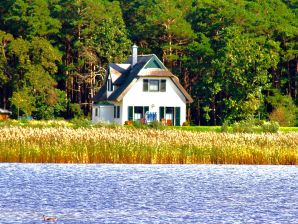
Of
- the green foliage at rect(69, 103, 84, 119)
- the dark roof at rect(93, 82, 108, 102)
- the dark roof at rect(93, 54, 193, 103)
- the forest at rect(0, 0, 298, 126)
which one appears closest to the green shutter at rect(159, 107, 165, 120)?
the dark roof at rect(93, 54, 193, 103)

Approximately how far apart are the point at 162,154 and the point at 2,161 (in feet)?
21.6

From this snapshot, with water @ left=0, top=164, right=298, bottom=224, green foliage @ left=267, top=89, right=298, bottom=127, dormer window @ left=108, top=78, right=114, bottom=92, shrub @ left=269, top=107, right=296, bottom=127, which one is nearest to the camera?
water @ left=0, top=164, right=298, bottom=224

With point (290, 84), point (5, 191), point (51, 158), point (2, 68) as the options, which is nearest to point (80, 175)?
point (51, 158)

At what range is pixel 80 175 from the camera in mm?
36750

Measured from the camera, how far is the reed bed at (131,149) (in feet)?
129

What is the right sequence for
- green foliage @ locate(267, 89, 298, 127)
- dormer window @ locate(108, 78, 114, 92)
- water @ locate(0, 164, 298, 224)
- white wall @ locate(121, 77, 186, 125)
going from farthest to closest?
dormer window @ locate(108, 78, 114, 92) < green foliage @ locate(267, 89, 298, 127) < white wall @ locate(121, 77, 186, 125) < water @ locate(0, 164, 298, 224)

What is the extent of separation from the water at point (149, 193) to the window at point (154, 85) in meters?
33.9

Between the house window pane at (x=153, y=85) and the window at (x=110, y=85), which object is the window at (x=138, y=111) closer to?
the house window pane at (x=153, y=85)

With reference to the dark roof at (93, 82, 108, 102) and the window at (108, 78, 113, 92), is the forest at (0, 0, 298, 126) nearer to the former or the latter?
the dark roof at (93, 82, 108, 102)

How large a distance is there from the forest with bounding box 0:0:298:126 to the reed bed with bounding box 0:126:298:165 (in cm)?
3643

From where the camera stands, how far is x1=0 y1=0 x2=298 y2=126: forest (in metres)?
81.1

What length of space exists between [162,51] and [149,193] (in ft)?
211

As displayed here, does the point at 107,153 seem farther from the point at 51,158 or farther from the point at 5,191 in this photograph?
the point at 5,191

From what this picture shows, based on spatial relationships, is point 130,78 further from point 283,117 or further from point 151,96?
point 283,117
